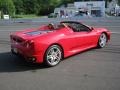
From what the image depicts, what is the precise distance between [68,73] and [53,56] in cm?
93

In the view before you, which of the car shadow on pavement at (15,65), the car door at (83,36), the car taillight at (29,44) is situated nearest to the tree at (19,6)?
the car door at (83,36)

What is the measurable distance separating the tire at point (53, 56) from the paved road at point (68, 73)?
158 mm

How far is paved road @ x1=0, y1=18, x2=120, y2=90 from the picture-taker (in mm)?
5887

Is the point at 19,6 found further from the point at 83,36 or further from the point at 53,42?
the point at 53,42

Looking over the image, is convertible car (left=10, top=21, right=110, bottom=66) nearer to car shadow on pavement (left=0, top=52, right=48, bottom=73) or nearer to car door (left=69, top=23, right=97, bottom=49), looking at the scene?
car door (left=69, top=23, right=97, bottom=49)

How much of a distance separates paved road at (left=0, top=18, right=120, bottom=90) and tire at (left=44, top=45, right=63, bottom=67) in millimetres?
158

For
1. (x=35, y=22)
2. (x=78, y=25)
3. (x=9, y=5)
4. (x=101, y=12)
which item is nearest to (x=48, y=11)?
(x=9, y=5)

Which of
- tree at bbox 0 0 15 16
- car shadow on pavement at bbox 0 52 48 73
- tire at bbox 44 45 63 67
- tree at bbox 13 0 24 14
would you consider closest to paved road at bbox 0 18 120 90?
car shadow on pavement at bbox 0 52 48 73

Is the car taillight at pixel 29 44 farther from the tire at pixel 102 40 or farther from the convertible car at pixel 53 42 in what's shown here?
the tire at pixel 102 40

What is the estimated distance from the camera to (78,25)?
927cm

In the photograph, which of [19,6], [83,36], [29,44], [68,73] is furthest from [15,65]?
[19,6]

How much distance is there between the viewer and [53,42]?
24.7ft

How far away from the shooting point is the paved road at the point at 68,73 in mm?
5887

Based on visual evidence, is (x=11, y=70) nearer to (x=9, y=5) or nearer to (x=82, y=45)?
(x=82, y=45)
